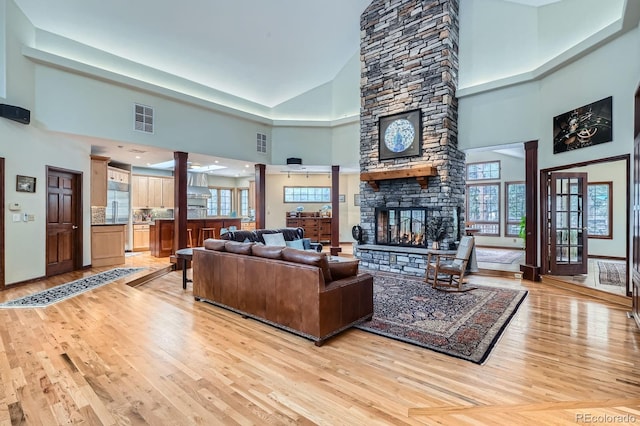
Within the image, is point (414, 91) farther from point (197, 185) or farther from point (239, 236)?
point (197, 185)

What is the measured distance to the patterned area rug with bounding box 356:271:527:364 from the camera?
2.94 metres

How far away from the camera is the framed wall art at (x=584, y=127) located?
4.37 m

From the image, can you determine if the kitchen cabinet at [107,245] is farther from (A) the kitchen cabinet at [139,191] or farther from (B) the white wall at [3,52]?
(B) the white wall at [3,52]

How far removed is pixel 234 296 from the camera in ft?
12.4

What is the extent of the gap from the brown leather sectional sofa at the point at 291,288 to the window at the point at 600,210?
7.58 meters

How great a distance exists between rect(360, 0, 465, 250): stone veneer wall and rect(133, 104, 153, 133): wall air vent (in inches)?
179

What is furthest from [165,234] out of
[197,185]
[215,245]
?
[215,245]

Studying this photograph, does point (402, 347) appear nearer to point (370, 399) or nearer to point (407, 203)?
point (370, 399)

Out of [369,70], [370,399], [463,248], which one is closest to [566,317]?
[463,248]

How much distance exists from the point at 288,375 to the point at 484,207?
9.29 metres

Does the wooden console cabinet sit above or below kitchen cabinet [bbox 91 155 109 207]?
below

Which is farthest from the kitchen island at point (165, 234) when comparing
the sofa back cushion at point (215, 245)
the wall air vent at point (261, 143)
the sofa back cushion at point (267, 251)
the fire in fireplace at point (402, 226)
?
the sofa back cushion at point (267, 251)

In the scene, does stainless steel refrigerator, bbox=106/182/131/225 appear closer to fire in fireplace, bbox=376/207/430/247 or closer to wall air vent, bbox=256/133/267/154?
wall air vent, bbox=256/133/267/154

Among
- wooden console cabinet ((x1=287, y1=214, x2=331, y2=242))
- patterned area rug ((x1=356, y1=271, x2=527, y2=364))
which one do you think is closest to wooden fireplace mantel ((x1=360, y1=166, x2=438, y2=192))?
patterned area rug ((x1=356, y1=271, x2=527, y2=364))
